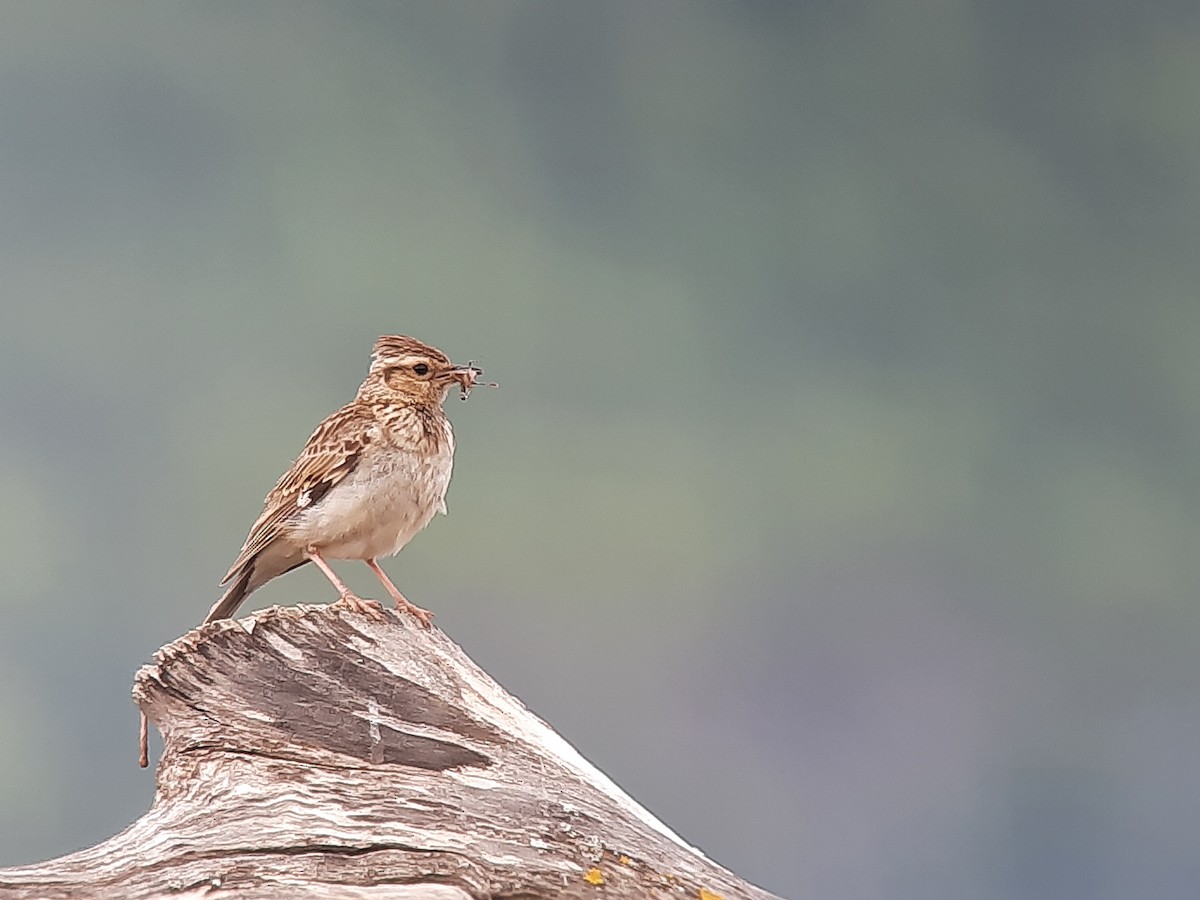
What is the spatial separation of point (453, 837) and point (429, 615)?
41.1 inches

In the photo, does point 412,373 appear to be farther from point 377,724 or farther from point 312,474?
point 377,724

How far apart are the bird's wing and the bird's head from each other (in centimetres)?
16

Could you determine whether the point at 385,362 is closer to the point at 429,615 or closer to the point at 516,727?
the point at 429,615

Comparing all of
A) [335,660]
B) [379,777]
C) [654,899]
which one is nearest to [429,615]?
[335,660]

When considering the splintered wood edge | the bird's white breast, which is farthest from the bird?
the splintered wood edge

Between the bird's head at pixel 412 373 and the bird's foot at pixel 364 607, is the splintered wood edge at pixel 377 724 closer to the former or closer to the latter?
the bird's foot at pixel 364 607

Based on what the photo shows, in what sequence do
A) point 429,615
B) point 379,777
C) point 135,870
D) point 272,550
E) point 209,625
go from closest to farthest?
point 135,870, point 379,777, point 209,625, point 429,615, point 272,550

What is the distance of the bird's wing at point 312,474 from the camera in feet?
17.6

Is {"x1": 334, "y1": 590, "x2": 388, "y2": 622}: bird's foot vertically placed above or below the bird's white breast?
below

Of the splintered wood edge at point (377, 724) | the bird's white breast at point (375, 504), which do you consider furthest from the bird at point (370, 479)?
the splintered wood edge at point (377, 724)

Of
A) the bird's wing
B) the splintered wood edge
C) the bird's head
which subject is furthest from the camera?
the bird's head

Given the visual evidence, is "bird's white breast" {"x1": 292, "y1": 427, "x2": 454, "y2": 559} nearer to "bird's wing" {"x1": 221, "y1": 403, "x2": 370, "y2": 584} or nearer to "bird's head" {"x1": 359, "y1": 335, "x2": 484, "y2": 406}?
"bird's wing" {"x1": 221, "y1": 403, "x2": 370, "y2": 584}

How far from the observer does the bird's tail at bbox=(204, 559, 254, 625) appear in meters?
5.50

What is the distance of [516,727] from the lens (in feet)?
15.8
